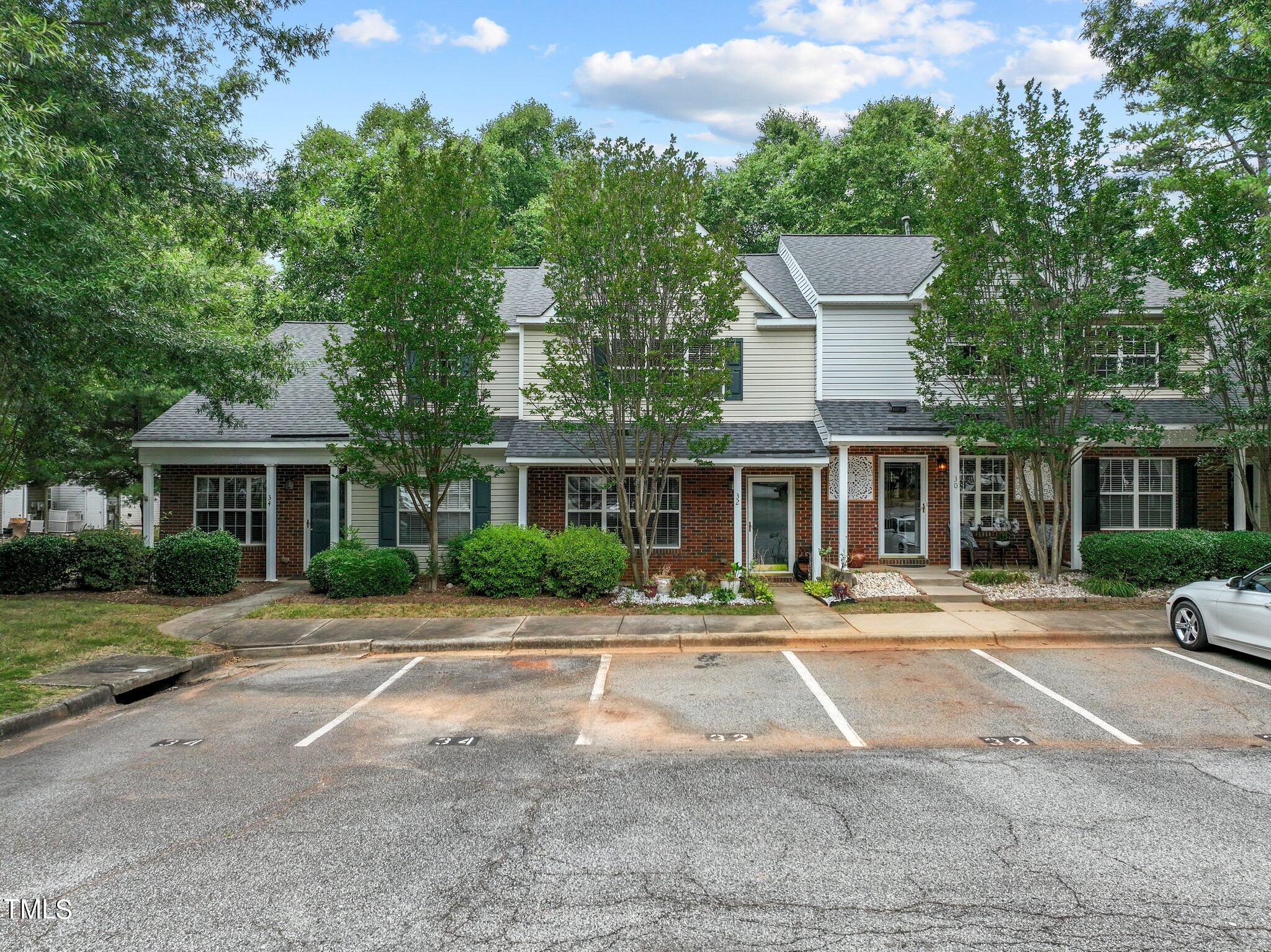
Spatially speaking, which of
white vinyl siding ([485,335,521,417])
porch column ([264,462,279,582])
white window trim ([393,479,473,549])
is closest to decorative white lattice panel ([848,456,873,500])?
white vinyl siding ([485,335,521,417])

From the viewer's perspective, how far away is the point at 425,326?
1330 cm

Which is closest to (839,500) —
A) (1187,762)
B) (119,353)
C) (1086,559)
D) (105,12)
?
(1086,559)

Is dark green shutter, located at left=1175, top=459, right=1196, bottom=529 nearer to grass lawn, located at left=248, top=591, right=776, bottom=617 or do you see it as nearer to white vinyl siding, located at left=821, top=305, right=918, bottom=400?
white vinyl siding, located at left=821, top=305, right=918, bottom=400

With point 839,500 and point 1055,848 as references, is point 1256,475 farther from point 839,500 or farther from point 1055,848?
point 1055,848

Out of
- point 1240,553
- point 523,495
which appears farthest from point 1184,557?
point 523,495

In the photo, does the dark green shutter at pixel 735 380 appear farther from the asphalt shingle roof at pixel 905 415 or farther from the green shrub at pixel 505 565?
the green shrub at pixel 505 565

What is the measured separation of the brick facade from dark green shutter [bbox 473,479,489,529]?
348cm

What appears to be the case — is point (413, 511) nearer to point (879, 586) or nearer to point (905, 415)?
point (879, 586)

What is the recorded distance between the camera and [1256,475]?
16.0 meters

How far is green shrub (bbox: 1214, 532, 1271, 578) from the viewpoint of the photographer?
513 inches

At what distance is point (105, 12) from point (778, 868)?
42.7 ft

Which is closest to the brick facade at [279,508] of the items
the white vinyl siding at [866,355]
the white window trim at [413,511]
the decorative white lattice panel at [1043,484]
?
the white window trim at [413,511]

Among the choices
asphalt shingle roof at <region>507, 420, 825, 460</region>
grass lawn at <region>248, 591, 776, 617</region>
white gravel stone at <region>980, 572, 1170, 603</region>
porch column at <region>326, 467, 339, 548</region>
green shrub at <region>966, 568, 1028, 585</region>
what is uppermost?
asphalt shingle roof at <region>507, 420, 825, 460</region>

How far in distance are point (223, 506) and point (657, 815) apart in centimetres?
1493
